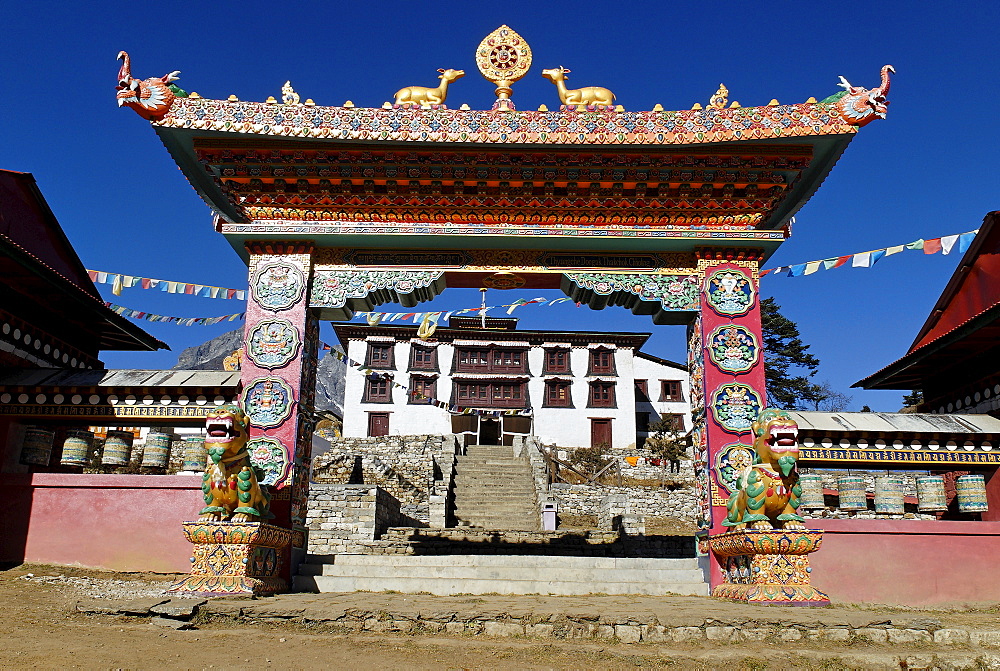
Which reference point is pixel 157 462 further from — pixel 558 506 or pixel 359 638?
pixel 558 506

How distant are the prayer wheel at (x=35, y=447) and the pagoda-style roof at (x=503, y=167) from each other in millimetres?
3436

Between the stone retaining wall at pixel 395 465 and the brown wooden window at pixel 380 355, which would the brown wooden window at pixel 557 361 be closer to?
the stone retaining wall at pixel 395 465

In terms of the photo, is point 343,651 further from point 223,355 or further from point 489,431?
point 223,355

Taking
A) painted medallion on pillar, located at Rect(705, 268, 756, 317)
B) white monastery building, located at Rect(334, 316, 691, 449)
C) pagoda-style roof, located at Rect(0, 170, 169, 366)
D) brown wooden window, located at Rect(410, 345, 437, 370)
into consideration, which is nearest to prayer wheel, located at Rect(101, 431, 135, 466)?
pagoda-style roof, located at Rect(0, 170, 169, 366)

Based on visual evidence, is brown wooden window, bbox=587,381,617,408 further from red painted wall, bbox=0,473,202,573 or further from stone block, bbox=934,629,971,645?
stone block, bbox=934,629,971,645

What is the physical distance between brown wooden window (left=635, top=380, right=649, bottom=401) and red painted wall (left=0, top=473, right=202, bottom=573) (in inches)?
1429

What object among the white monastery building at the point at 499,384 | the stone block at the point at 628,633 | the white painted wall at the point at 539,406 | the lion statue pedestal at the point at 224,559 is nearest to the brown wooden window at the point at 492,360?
the white monastery building at the point at 499,384

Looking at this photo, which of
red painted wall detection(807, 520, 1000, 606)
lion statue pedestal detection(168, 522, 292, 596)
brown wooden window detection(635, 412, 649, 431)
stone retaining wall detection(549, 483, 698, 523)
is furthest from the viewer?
brown wooden window detection(635, 412, 649, 431)

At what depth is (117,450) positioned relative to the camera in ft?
31.5

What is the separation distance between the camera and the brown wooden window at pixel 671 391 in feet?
142

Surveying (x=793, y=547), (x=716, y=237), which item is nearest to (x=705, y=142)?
(x=716, y=237)

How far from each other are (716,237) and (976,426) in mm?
3889

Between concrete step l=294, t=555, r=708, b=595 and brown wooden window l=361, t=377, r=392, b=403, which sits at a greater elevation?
brown wooden window l=361, t=377, r=392, b=403

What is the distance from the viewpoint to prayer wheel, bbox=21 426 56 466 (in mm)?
9430
